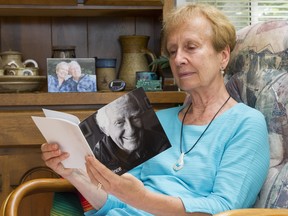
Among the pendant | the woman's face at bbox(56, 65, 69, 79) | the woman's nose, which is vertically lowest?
the pendant

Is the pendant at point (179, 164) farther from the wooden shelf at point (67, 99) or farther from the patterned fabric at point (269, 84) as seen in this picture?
the wooden shelf at point (67, 99)

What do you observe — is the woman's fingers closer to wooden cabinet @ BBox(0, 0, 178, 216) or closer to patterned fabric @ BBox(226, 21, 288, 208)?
patterned fabric @ BBox(226, 21, 288, 208)

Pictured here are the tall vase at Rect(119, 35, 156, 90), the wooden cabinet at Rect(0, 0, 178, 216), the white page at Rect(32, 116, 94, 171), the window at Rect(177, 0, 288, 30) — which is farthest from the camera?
the window at Rect(177, 0, 288, 30)

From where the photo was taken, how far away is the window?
9.15 ft

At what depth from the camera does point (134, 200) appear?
1.26m

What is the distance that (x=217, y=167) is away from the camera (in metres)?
1.43

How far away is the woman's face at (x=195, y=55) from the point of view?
1511 mm

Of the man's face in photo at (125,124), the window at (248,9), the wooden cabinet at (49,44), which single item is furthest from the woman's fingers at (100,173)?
the window at (248,9)

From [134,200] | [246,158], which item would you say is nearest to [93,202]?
[134,200]

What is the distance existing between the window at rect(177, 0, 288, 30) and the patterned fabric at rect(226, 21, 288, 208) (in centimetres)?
105

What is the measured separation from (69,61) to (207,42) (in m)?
0.88

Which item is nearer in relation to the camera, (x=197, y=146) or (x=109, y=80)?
(x=197, y=146)

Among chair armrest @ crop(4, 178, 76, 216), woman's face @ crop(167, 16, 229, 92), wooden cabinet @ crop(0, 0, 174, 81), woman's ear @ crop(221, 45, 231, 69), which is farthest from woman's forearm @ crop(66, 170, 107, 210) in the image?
wooden cabinet @ crop(0, 0, 174, 81)

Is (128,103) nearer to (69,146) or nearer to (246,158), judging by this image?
(69,146)
